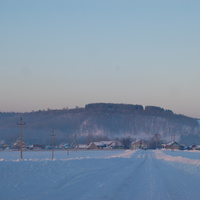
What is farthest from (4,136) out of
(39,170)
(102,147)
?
(39,170)

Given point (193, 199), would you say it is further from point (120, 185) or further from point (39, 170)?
point (39, 170)

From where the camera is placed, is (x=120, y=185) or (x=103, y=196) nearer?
(x=103, y=196)

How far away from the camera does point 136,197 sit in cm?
1301

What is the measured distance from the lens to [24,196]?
13055mm

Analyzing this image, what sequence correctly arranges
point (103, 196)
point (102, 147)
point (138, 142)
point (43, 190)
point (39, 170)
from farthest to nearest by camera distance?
1. point (138, 142)
2. point (102, 147)
3. point (39, 170)
4. point (43, 190)
5. point (103, 196)

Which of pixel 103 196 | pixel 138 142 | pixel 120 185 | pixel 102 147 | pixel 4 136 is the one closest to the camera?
pixel 103 196

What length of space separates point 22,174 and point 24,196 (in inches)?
238

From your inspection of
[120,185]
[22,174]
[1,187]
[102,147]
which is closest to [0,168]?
[22,174]

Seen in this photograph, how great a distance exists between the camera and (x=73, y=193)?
13.6m

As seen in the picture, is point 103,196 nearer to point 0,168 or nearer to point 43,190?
point 43,190

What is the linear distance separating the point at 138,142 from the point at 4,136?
7292cm

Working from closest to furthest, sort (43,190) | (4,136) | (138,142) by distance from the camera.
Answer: (43,190) < (138,142) < (4,136)

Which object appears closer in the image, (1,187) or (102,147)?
(1,187)

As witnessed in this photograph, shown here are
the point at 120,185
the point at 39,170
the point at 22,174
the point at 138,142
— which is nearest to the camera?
the point at 120,185
